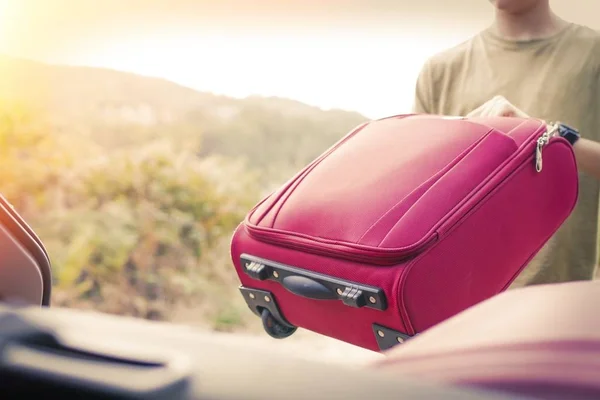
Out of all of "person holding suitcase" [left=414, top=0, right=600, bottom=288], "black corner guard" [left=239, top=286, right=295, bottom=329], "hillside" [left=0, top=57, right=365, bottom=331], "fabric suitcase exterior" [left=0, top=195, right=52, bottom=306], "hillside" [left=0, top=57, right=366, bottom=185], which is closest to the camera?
"fabric suitcase exterior" [left=0, top=195, right=52, bottom=306]

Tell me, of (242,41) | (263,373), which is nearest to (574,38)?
(263,373)

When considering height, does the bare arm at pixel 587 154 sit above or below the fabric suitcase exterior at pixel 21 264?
below

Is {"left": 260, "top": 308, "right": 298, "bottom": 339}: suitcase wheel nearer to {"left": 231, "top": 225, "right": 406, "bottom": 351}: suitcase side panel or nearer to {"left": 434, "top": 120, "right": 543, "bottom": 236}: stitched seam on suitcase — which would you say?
{"left": 231, "top": 225, "right": 406, "bottom": 351}: suitcase side panel

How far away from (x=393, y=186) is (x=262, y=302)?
0.72 feet

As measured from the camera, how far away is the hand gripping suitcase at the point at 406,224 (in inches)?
21.7

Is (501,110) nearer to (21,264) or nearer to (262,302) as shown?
(262,302)

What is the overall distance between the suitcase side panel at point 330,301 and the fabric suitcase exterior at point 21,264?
247mm

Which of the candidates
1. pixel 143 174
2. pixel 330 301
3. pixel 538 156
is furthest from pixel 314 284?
pixel 143 174

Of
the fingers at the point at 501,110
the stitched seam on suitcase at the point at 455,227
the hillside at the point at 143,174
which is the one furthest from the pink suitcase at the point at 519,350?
the hillside at the point at 143,174

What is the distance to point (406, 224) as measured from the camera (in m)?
0.55

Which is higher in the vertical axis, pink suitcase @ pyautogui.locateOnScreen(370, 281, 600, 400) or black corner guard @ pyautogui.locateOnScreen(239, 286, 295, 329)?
pink suitcase @ pyautogui.locateOnScreen(370, 281, 600, 400)

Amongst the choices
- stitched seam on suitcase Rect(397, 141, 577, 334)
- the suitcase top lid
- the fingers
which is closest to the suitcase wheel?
the suitcase top lid

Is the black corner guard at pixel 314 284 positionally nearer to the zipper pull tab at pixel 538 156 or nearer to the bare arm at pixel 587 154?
the zipper pull tab at pixel 538 156

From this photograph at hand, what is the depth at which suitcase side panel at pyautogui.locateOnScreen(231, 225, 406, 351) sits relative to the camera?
55cm
